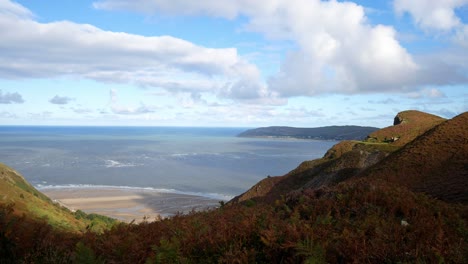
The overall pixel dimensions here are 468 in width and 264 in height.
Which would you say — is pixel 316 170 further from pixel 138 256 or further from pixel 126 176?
pixel 126 176

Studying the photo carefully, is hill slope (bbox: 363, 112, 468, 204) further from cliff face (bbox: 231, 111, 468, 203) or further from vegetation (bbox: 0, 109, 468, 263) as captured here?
vegetation (bbox: 0, 109, 468, 263)

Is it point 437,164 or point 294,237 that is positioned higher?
point 437,164

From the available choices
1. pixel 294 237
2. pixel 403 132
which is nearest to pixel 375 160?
pixel 403 132

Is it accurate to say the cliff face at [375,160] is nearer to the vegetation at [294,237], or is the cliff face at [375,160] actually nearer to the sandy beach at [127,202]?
the vegetation at [294,237]

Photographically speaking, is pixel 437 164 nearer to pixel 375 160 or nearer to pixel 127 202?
pixel 375 160

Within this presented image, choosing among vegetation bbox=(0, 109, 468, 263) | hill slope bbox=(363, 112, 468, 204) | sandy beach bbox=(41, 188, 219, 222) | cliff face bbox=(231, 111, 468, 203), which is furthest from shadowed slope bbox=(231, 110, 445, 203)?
vegetation bbox=(0, 109, 468, 263)

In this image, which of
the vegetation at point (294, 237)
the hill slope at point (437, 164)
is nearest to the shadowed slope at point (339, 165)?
the hill slope at point (437, 164)
